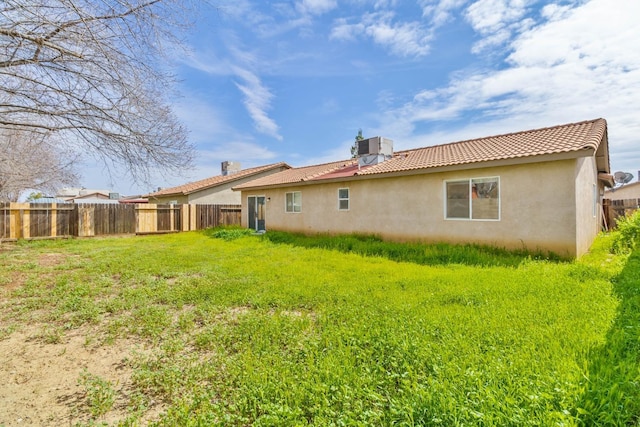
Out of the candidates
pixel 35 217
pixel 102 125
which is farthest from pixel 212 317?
pixel 35 217

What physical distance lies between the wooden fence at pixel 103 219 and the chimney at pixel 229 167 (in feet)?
21.4

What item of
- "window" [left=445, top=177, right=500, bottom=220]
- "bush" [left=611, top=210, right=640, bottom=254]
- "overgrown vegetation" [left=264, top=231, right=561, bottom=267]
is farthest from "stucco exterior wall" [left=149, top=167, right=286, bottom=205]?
"bush" [left=611, top=210, right=640, bottom=254]

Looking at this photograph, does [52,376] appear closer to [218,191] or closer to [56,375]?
[56,375]

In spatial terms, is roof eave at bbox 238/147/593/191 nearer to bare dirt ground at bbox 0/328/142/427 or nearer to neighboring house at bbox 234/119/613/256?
neighboring house at bbox 234/119/613/256

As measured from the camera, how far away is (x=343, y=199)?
1283 cm

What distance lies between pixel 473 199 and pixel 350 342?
7206mm

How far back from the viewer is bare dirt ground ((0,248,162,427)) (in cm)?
255

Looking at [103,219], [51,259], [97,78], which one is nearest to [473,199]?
[97,78]

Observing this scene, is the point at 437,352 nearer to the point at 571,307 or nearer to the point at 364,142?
the point at 571,307

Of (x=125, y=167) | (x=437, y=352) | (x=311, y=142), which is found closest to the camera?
(x=437, y=352)

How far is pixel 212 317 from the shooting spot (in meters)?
4.66

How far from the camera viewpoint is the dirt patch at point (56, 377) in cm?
256

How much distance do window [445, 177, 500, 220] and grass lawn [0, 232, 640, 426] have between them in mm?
1792

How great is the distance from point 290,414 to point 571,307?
4.18m
